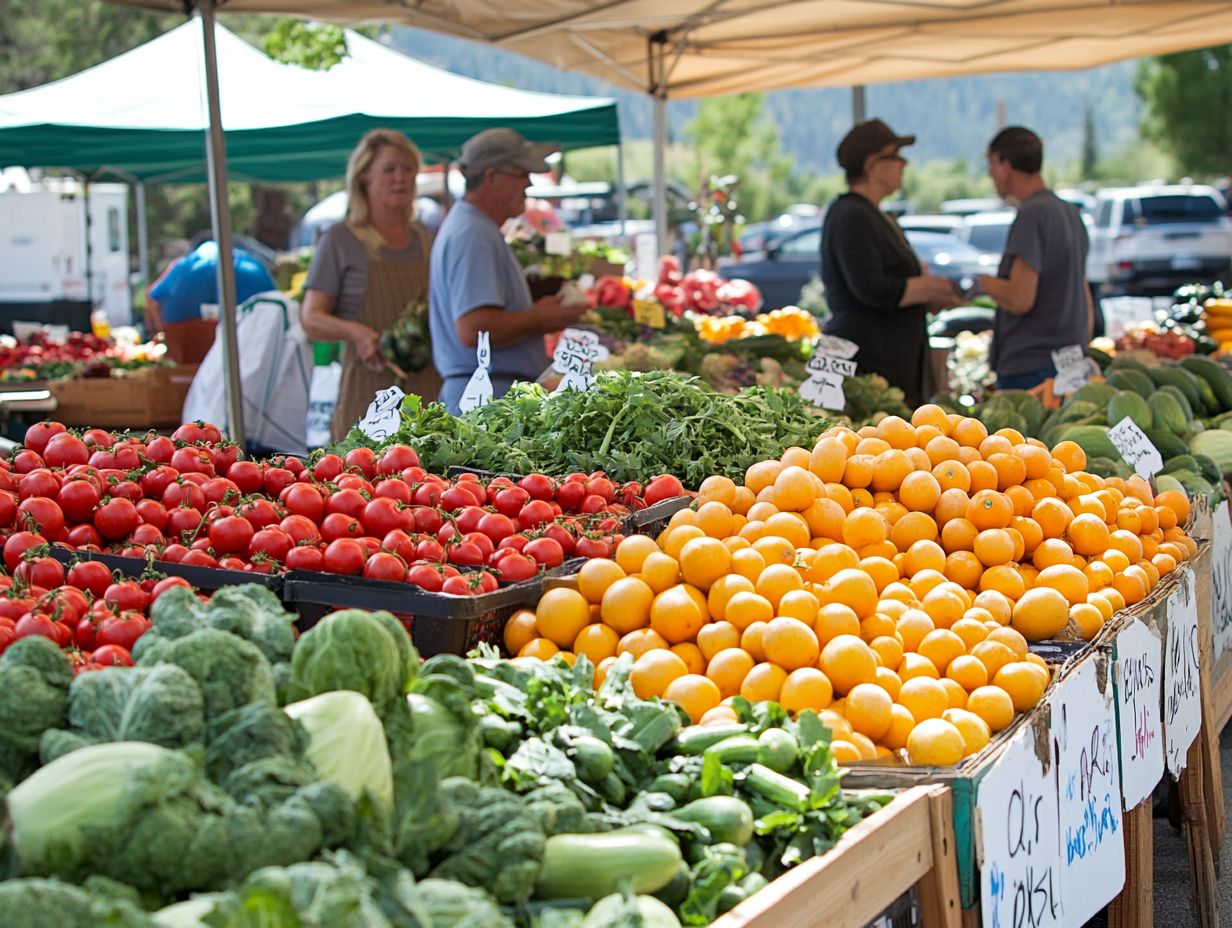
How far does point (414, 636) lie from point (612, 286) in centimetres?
540

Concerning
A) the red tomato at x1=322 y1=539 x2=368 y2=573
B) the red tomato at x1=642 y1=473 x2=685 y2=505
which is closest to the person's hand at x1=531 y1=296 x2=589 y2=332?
the red tomato at x1=642 y1=473 x2=685 y2=505

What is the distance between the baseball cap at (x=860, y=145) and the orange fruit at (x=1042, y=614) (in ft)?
11.3

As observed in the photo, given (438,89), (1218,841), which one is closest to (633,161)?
(438,89)

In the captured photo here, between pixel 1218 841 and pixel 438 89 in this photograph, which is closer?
pixel 1218 841

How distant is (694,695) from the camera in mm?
2312

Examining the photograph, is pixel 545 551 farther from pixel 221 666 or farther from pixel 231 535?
pixel 221 666

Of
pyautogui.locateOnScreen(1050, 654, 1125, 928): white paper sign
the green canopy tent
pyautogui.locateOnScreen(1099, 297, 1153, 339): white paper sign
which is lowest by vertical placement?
pyautogui.locateOnScreen(1050, 654, 1125, 928): white paper sign

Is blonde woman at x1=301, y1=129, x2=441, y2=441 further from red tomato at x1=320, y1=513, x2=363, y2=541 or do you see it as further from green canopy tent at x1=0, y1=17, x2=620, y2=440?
red tomato at x1=320, y1=513, x2=363, y2=541

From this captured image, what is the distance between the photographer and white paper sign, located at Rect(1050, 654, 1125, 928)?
2.49m

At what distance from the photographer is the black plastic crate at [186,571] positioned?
2639 millimetres

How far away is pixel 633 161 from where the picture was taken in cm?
7269

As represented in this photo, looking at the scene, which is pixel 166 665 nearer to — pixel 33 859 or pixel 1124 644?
pixel 33 859

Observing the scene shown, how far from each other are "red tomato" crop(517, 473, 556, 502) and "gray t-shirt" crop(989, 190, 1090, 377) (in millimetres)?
3595

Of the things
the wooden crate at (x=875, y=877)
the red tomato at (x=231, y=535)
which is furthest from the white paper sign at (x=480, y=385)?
the wooden crate at (x=875, y=877)
